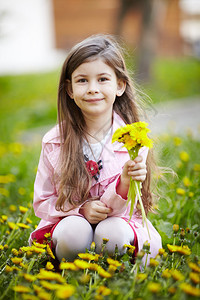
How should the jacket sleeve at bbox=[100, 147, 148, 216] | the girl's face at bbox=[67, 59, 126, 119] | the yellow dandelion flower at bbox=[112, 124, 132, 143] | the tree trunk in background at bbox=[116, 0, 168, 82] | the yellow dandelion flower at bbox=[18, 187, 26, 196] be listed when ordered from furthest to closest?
the tree trunk in background at bbox=[116, 0, 168, 82] → the yellow dandelion flower at bbox=[18, 187, 26, 196] → the girl's face at bbox=[67, 59, 126, 119] → the jacket sleeve at bbox=[100, 147, 148, 216] → the yellow dandelion flower at bbox=[112, 124, 132, 143]

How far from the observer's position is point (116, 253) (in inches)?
64.4

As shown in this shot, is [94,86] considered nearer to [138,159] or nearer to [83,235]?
[138,159]

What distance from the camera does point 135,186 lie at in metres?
1.61

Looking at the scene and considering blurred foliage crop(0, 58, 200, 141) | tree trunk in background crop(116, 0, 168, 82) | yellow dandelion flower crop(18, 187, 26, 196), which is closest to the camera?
yellow dandelion flower crop(18, 187, 26, 196)

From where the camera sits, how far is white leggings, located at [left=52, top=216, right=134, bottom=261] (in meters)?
1.73

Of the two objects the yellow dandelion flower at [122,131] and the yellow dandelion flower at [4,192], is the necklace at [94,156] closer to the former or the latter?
the yellow dandelion flower at [122,131]

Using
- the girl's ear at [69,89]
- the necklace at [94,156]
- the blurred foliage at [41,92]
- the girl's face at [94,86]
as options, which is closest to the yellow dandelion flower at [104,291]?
the necklace at [94,156]

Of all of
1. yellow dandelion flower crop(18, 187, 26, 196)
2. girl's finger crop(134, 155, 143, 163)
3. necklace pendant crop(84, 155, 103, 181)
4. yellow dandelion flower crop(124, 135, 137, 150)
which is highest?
yellow dandelion flower crop(124, 135, 137, 150)

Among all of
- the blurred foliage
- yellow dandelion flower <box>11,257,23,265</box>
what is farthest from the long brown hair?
the blurred foliage

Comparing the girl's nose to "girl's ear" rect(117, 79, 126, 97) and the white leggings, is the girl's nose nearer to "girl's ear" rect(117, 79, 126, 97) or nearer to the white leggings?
"girl's ear" rect(117, 79, 126, 97)

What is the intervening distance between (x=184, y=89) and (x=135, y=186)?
22.8 ft

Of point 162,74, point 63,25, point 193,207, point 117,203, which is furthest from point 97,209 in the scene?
point 63,25

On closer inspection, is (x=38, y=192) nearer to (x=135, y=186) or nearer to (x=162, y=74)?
(x=135, y=186)

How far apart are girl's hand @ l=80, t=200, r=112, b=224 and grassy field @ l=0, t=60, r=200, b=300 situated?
16 centimetres
